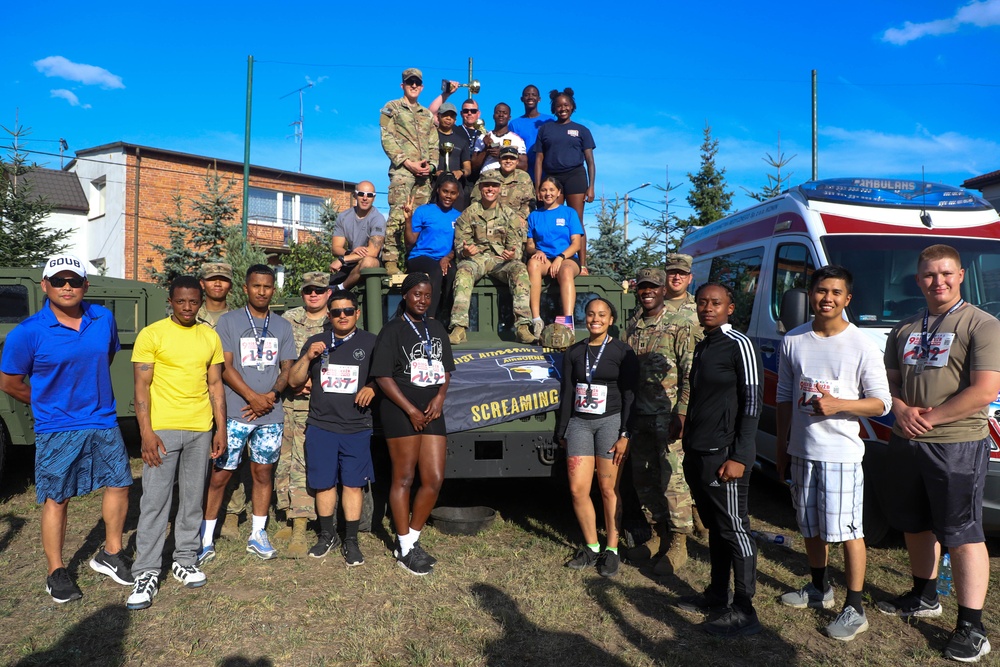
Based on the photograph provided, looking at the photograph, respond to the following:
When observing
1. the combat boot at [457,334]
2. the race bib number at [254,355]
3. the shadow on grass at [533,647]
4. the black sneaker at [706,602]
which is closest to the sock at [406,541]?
the shadow on grass at [533,647]

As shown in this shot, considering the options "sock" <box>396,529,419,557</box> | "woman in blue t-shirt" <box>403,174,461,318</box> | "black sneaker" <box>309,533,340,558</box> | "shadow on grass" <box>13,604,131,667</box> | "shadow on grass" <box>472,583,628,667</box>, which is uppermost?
"woman in blue t-shirt" <box>403,174,461,318</box>

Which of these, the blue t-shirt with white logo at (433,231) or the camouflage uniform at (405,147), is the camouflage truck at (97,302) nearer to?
the camouflage uniform at (405,147)

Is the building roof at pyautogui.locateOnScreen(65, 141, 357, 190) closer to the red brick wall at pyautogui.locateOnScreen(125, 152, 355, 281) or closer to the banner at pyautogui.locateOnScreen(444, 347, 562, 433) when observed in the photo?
the red brick wall at pyautogui.locateOnScreen(125, 152, 355, 281)

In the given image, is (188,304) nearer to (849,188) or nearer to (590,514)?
(590,514)

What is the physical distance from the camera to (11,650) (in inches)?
144

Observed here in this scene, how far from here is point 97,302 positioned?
26.4 ft

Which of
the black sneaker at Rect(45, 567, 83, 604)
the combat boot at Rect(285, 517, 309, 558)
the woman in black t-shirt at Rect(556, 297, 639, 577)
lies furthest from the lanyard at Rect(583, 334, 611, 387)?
the black sneaker at Rect(45, 567, 83, 604)

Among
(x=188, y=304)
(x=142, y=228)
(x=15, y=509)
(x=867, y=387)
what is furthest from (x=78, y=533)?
(x=142, y=228)

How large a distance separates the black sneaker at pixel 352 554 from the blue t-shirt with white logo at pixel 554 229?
295 centimetres

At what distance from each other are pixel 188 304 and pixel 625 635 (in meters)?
3.05

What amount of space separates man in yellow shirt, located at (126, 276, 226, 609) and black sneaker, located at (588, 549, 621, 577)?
2447mm

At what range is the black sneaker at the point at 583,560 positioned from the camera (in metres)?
4.83

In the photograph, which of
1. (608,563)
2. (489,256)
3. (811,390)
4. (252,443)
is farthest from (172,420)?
(811,390)

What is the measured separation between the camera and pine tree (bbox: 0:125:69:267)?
17.7 metres
